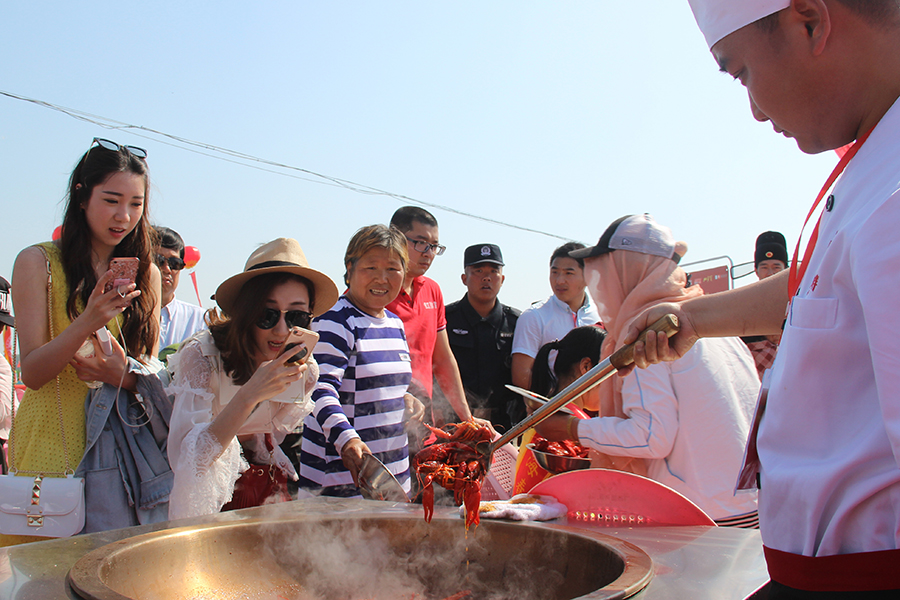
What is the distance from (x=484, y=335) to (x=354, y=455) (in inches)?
117

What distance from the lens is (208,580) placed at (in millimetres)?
1846

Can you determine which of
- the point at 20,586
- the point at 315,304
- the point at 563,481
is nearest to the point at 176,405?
the point at 315,304

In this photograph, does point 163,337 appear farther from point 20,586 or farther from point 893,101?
point 893,101

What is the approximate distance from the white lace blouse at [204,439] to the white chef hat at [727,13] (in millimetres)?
2254

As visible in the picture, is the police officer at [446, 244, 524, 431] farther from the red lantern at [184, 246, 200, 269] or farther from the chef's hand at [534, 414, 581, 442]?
the red lantern at [184, 246, 200, 269]

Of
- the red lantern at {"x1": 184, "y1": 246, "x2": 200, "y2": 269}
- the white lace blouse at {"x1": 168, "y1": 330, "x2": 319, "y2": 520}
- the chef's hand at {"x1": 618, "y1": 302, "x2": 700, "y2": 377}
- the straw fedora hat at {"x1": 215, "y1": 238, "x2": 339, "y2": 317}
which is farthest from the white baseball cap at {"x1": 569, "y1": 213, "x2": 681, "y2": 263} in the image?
the red lantern at {"x1": 184, "y1": 246, "x2": 200, "y2": 269}

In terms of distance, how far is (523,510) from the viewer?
80.8 inches

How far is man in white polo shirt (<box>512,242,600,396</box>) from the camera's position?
17.7ft

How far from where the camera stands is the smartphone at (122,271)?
2613 millimetres

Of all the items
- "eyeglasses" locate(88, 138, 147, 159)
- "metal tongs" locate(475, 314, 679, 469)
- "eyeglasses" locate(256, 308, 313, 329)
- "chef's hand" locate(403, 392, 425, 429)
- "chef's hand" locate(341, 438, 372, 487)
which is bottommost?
"chef's hand" locate(341, 438, 372, 487)

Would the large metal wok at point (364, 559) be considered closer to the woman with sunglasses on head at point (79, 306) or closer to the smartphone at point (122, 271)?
the woman with sunglasses on head at point (79, 306)

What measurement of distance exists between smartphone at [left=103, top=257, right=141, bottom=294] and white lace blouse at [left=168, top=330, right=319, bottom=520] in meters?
0.40

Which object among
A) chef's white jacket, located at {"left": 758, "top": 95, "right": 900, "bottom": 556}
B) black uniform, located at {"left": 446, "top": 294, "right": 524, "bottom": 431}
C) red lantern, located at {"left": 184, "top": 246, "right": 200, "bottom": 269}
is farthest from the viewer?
red lantern, located at {"left": 184, "top": 246, "right": 200, "bottom": 269}

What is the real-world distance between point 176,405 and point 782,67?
2.53 meters
